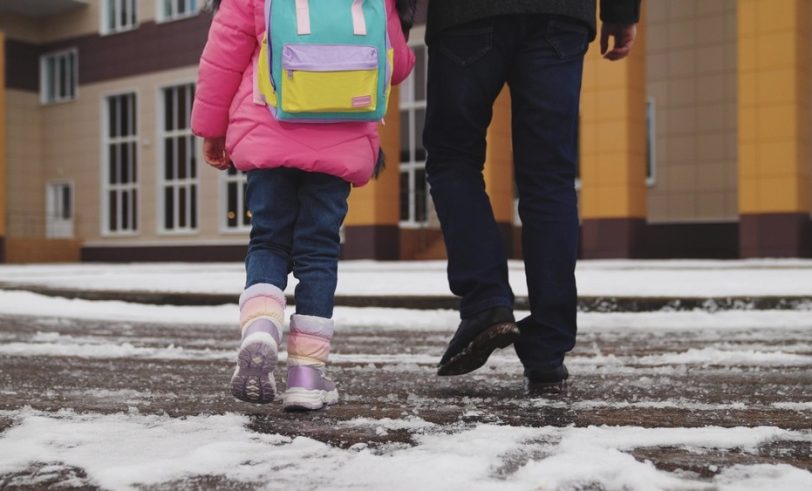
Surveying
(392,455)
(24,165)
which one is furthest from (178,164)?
(392,455)

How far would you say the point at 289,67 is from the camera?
7.94ft

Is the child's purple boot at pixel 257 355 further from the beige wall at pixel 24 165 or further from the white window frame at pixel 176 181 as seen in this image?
the beige wall at pixel 24 165

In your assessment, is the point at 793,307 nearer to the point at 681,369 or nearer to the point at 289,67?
the point at 681,369

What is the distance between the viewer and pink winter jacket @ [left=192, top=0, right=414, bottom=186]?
8.19 ft

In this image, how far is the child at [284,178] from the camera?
2.48 m

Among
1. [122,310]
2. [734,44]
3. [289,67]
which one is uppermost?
[734,44]

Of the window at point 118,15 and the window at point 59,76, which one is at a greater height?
the window at point 118,15

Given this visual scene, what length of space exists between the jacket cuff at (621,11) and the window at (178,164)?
22810 mm

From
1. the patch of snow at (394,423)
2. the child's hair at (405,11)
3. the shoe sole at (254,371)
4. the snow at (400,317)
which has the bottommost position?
the snow at (400,317)

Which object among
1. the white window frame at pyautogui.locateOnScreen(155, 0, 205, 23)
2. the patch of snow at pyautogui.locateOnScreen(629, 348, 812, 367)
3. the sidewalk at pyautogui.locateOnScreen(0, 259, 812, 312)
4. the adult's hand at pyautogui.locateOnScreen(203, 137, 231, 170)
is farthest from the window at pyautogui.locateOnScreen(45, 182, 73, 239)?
the adult's hand at pyautogui.locateOnScreen(203, 137, 231, 170)

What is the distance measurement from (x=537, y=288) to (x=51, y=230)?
27587 millimetres

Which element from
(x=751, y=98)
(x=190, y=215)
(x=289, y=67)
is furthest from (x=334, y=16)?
(x=190, y=215)

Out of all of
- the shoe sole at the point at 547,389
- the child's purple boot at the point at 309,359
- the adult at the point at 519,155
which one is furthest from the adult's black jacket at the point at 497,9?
the shoe sole at the point at 547,389

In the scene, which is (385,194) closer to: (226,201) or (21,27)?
(226,201)
